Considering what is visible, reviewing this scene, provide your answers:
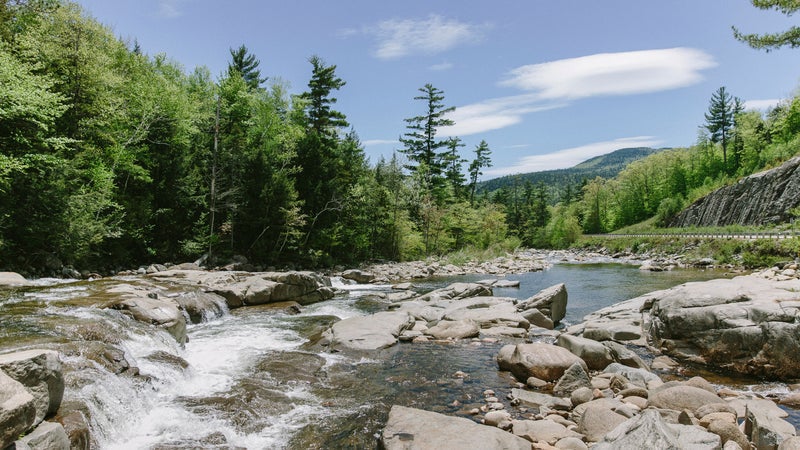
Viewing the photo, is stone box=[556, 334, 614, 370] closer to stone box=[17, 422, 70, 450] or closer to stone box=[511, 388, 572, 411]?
stone box=[511, 388, 572, 411]

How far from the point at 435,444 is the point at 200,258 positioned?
25.0m

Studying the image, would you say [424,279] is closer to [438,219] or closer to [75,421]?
[438,219]

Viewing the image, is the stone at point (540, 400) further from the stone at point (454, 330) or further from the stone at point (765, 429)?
the stone at point (454, 330)

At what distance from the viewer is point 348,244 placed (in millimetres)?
36156

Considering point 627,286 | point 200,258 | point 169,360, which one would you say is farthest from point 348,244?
point 169,360

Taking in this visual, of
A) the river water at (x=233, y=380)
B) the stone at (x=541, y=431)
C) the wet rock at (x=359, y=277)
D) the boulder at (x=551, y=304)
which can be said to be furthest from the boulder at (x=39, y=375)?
the wet rock at (x=359, y=277)

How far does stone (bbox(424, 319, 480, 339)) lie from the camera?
12383 millimetres

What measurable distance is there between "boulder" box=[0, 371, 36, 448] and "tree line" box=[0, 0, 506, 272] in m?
12.4

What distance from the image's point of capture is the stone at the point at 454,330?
12.4m

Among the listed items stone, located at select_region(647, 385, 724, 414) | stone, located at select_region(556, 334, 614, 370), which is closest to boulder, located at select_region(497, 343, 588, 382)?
stone, located at select_region(556, 334, 614, 370)

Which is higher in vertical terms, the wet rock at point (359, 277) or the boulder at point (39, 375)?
the boulder at point (39, 375)

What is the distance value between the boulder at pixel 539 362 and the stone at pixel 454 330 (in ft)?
9.86

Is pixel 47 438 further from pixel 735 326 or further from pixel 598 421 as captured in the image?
pixel 735 326

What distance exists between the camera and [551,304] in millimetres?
14992
